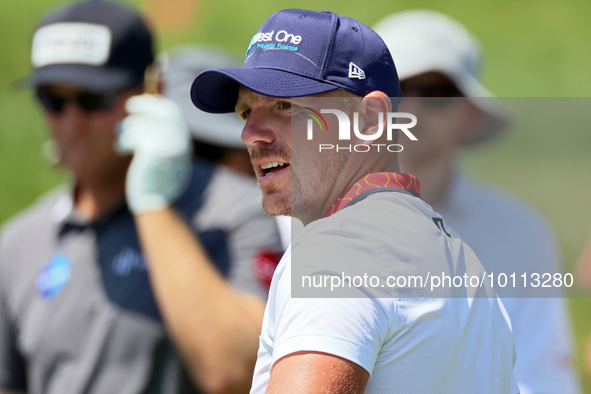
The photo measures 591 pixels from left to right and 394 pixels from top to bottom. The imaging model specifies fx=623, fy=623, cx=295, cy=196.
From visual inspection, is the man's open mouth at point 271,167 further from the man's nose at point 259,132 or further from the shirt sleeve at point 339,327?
the shirt sleeve at point 339,327

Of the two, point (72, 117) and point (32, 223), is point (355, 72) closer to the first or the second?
point (72, 117)

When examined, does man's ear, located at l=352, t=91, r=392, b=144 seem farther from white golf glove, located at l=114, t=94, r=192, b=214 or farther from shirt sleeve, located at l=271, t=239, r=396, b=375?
white golf glove, located at l=114, t=94, r=192, b=214

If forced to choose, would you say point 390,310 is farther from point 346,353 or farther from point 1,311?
point 1,311

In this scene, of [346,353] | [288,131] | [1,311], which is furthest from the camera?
[1,311]

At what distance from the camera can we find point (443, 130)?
240 cm

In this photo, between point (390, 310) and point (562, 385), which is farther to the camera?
point (562, 385)

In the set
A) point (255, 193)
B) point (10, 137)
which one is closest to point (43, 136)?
point (10, 137)

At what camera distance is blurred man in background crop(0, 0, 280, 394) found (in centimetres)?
190

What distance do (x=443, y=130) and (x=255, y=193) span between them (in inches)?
30.6

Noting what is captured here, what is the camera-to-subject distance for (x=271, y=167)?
1.07 metres

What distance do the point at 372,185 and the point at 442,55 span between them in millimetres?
1657

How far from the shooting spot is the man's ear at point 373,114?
40.1 inches

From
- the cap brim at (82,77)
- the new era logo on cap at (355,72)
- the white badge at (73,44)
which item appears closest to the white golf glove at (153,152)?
the cap brim at (82,77)

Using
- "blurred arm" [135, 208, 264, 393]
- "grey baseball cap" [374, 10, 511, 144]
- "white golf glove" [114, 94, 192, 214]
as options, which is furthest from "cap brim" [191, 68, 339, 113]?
"grey baseball cap" [374, 10, 511, 144]
